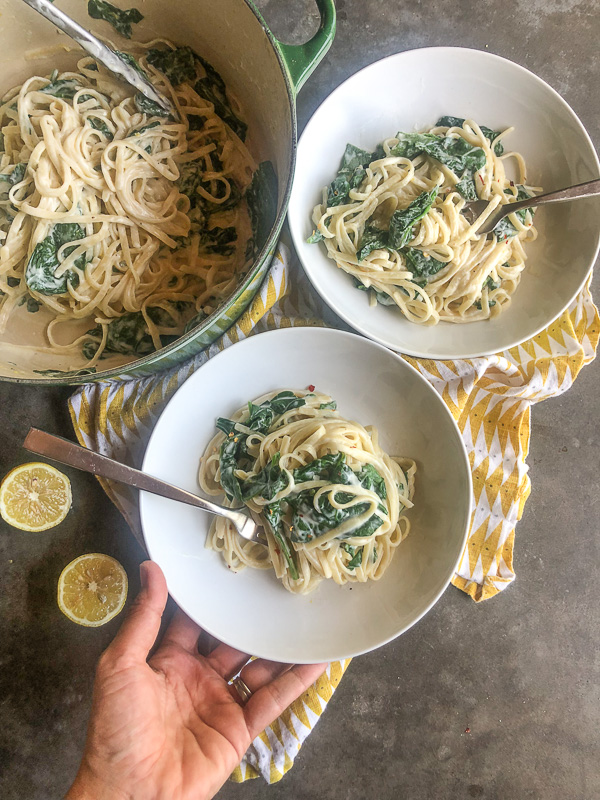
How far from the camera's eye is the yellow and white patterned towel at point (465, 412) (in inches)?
93.5

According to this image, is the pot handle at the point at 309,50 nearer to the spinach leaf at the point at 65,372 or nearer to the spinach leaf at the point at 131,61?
the spinach leaf at the point at 131,61

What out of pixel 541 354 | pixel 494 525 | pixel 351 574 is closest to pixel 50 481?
pixel 351 574

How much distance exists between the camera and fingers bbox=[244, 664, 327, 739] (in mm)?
2199

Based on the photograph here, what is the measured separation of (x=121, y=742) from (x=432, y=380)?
1.80 metres

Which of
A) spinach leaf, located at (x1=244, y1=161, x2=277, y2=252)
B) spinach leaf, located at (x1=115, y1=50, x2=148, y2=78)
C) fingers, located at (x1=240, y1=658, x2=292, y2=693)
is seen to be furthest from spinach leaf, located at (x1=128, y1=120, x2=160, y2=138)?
fingers, located at (x1=240, y1=658, x2=292, y2=693)

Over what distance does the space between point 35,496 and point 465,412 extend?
1.98 meters

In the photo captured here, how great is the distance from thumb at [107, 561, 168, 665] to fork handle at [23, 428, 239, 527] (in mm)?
302

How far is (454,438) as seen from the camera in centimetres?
216

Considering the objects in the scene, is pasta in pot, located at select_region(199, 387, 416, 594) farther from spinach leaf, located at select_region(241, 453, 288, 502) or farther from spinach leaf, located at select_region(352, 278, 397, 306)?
spinach leaf, located at select_region(352, 278, 397, 306)

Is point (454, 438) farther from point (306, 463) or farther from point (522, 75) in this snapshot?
point (522, 75)

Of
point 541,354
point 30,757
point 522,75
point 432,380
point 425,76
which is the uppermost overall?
point 522,75

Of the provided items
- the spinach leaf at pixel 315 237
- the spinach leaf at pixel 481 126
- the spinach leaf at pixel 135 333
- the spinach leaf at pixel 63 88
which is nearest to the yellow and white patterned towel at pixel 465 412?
the spinach leaf at pixel 315 237

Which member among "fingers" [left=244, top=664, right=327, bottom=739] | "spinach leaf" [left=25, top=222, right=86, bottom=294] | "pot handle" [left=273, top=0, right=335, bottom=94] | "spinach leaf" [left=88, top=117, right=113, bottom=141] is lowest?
"fingers" [left=244, top=664, right=327, bottom=739]

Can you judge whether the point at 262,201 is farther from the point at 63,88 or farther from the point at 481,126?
the point at 481,126
